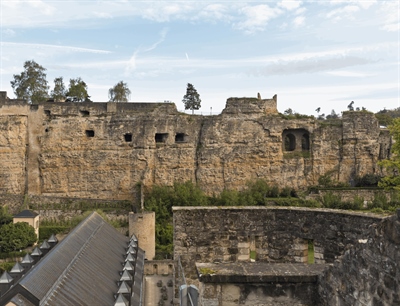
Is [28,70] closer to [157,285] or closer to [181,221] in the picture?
[157,285]

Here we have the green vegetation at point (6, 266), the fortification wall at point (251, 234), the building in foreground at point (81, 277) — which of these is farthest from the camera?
the green vegetation at point (6, 266)

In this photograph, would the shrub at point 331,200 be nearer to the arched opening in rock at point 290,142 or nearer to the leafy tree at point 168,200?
the arched opening in rock at point 290,142

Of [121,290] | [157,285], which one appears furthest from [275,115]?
[121,290]

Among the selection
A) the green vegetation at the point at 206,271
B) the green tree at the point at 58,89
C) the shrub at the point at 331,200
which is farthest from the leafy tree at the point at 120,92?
the green vegetation at the point at 206,271

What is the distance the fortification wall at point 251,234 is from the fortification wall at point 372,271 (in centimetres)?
255

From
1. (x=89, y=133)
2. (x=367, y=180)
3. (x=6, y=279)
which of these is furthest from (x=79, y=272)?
(x=367, y=180)

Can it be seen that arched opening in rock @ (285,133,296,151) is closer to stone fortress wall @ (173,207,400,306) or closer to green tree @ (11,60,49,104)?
green tree @ (11,60,49,104)

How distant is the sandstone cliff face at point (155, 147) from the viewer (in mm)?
39125

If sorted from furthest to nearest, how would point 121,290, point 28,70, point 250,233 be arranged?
1. point 28,70
2. point 121,290
3. point 250,233

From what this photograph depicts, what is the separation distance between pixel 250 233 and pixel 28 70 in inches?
1695

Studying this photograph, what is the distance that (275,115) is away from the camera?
39.2 meters

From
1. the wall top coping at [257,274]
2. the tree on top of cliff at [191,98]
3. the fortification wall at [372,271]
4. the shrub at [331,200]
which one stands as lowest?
the shrub at [331,200]

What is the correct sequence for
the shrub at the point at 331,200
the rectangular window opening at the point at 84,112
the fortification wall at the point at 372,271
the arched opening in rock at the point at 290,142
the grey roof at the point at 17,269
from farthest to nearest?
the arched opening in rock at the point at 290,142, the rectangular window opening at the point at 84,112, the shrub at the point at 331,200, the grey roof at the point at 17,269, the fortification wall at the point at 372,271

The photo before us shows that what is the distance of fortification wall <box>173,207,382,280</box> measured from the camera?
762 cm
